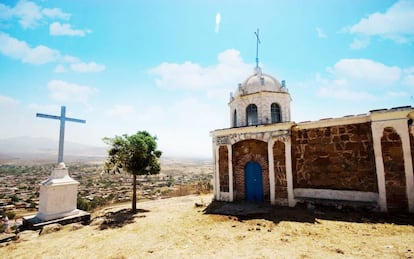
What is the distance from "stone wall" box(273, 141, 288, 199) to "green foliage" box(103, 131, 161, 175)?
670cm

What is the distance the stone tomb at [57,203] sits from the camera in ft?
29.7

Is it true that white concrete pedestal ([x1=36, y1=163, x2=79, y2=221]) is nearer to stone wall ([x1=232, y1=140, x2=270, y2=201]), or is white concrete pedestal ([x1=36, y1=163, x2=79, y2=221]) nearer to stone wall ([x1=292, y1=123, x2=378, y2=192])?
stone wall ([x1=232, y1=140, x2=270, y2=201])

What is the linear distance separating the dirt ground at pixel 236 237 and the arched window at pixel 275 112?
225 inches

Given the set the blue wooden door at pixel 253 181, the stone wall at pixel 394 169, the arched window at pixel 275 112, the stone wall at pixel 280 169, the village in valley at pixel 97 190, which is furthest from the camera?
the village in valley at pixel 97 190

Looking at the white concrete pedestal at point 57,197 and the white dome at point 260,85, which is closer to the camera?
the white concrete pedestal at point 57,197

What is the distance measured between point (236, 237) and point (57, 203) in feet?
26.2

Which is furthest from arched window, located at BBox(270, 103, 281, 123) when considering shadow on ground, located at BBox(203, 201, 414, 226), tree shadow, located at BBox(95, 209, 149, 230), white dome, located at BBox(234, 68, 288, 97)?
tree shadow, located at BBox(95, 209, 149, 230)

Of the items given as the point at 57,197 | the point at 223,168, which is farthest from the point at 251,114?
the point at 57,197

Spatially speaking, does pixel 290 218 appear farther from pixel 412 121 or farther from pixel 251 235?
pixel 412 121

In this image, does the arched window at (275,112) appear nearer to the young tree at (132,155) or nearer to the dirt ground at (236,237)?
the dirt ground at (236,237)

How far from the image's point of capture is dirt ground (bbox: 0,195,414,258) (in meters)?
5.80

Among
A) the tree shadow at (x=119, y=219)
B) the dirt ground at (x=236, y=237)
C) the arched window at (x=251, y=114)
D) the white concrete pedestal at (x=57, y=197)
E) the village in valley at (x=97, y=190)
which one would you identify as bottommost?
the village in valley at (x=97, y=190)

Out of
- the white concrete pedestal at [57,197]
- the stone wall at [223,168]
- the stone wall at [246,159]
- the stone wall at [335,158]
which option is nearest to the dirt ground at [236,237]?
the white concrete pedestal at [57,197]

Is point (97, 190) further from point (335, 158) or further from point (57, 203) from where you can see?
point (335, 158)
